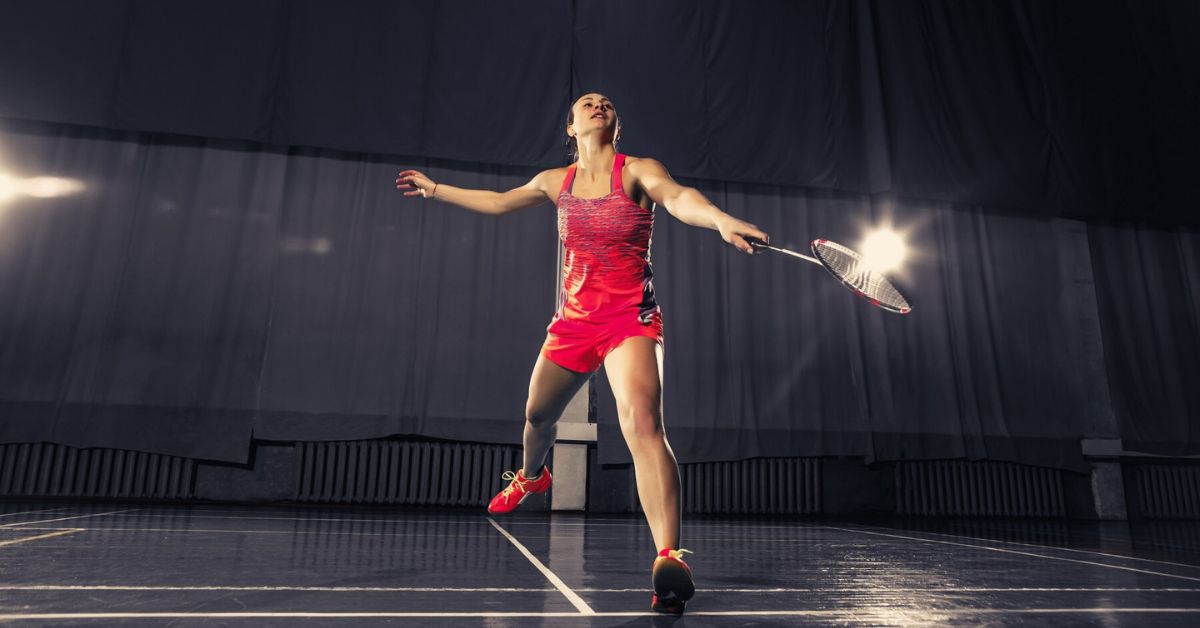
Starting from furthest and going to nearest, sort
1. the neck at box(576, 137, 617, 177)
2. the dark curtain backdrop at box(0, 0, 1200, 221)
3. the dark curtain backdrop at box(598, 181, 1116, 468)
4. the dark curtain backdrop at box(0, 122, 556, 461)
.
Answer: the dark curtain backdrop at box(598, 181, 1116, 468) < the dark curtain backdrop at box(0, 0, 1200, 221) < the dark curtain backdrop at box(0, 122, 556, 461) < the neck at box(576, 137, 617, 177)

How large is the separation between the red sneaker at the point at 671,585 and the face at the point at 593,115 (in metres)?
1.11

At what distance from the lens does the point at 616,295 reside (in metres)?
1.79

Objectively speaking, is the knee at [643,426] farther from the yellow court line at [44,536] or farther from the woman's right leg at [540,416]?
the yellow court line at [44,536]

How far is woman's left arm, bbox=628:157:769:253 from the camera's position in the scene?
1470mm

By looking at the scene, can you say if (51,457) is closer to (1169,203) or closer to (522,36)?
(522,36)

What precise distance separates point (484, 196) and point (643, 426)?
102cm

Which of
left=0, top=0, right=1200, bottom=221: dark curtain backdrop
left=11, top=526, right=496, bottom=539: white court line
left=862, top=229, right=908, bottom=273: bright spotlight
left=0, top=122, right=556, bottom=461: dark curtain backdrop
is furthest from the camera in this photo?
left=862, top=229, right=908, bottom=273: bright spotlight

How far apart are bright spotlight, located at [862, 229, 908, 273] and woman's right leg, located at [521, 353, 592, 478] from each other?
195 inches

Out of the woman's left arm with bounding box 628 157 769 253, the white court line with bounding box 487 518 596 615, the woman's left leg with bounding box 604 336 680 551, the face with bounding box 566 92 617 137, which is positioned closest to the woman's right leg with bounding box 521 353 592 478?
the woman's left leg with bounding box 604 336 680 551

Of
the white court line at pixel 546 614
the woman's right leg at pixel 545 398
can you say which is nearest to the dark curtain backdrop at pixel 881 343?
the woman's right leg at pixel 545 398

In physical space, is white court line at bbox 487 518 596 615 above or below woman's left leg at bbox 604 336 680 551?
below

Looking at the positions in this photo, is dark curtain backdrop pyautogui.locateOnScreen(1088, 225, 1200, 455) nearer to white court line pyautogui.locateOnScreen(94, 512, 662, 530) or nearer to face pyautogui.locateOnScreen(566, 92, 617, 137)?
white court line pyautogui.locateOnScreen(94, 512, 662, 530)

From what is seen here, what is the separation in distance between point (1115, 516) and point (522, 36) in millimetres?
6455

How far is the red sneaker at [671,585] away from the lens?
4.45ft
